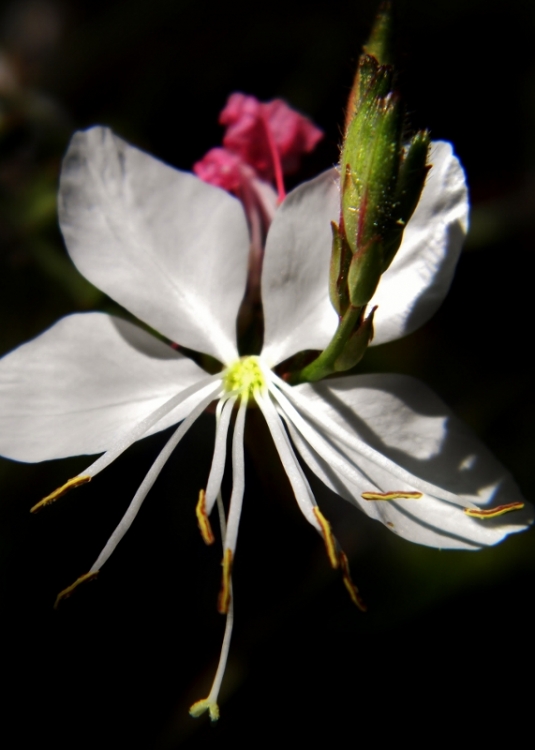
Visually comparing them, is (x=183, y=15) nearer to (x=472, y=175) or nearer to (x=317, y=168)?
(x=317, y=168)

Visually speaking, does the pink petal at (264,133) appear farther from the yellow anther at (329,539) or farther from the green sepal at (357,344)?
the yellow anther at (329,539)

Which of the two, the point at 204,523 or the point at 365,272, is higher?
the point at 365,272

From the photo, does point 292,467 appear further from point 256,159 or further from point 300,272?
point 256,159

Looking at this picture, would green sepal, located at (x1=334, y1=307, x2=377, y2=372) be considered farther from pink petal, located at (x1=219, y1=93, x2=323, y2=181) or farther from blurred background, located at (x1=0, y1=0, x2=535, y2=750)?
pink petal, located at (x1=219, y1=93, x2=323, y2=181)

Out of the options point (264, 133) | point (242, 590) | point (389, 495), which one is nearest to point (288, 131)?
point (264, 133)

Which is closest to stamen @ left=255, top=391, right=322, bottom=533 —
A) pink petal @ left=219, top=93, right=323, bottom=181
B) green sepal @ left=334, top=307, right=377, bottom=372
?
green sepal @ left=334, top=307, right=377, bottom=372

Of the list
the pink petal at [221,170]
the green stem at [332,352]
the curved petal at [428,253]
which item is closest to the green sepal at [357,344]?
the green stem at [332,352]
